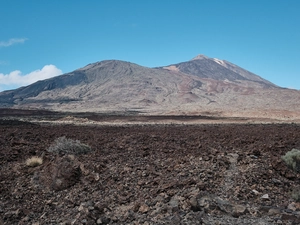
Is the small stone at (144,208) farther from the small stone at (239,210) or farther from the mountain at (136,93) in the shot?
the mountain at (136,93)

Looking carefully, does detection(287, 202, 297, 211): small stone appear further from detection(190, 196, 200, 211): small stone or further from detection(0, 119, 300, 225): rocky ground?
detection(190, 196, 200, 211): small stone

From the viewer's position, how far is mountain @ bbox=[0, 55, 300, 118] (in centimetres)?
8756

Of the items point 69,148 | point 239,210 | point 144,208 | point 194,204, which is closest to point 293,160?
point 239,210

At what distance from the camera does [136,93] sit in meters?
115

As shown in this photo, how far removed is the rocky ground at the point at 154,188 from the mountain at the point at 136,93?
211 feet

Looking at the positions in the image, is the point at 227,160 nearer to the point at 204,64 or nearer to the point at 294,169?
the point at 294,169

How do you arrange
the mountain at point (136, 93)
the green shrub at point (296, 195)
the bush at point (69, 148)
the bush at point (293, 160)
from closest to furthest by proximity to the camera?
the green shrub at point (296, 195)
the bush at point (293, 160)
the bush at point (69, 148)
the mountain at point (136, 93)

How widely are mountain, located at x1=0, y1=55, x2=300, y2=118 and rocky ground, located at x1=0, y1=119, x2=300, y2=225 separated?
6421cm

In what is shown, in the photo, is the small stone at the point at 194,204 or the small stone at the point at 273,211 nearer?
the small stone at the point at 273,211

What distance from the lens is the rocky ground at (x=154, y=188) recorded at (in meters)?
6.71

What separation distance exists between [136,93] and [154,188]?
4222 inches

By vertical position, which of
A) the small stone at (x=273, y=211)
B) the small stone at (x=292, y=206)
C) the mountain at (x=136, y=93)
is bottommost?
the small stone at (x=273, y=211)

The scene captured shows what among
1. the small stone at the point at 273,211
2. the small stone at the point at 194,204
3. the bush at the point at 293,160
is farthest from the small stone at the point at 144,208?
the bush at the point at 293,160

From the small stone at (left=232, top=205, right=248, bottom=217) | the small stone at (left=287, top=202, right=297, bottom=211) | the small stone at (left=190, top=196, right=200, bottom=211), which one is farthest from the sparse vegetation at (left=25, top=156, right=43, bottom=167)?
the small stone at (left=287, top=202, right=297, bottom=211)
